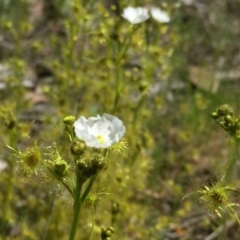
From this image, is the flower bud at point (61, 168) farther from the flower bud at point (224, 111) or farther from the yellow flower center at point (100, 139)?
the flower bud at point (224, 111)

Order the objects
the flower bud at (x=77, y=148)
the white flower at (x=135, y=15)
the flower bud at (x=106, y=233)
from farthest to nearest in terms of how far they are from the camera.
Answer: the white flower at (x=135, y=15), the flower bud at (x=106, y=233), the flower bud at (x=77, y=148)

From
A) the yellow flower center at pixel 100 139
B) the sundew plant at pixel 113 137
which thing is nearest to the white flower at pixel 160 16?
the sundew plant at pixel 113 137

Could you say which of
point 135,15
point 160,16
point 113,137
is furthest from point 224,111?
point 160,16

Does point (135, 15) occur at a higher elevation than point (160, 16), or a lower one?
higher

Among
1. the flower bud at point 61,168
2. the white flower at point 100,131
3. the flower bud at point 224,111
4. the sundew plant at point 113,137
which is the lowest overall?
the sundew plant at point 113,137

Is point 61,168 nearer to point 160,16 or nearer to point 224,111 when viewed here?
point 224,111

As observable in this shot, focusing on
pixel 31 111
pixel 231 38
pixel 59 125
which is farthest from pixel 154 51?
pixel 231 38

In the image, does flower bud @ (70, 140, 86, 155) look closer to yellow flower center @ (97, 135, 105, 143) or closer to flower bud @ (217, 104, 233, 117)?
yellow flower center @ (97, 135, 105, 143)

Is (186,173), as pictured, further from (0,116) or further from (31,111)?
(0,116)
